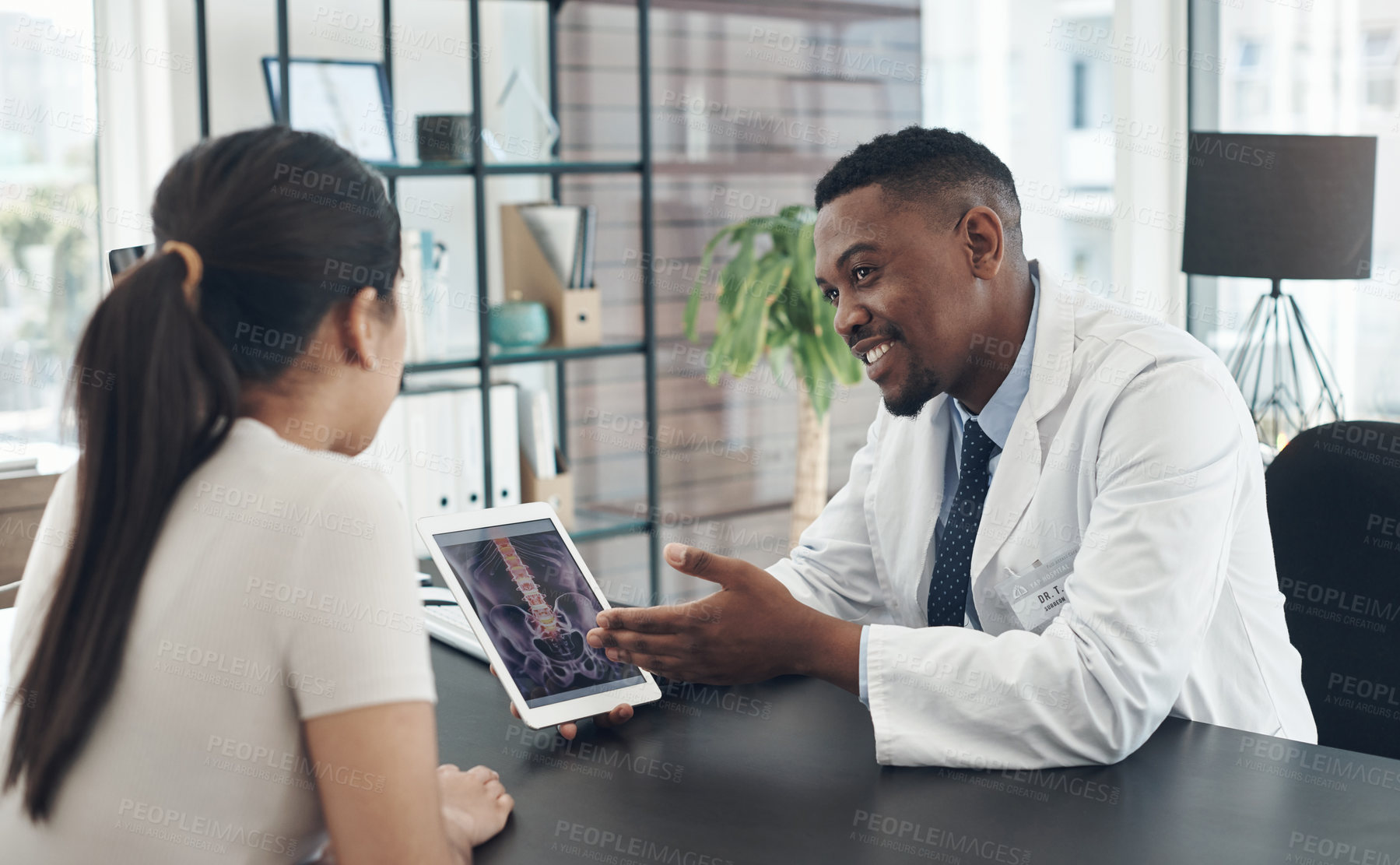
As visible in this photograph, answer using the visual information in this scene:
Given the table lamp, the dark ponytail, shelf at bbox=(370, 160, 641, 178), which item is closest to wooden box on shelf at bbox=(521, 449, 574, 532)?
shelf at bbox=(370, 160, 641, 178)

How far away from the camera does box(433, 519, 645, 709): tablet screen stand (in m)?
1.23

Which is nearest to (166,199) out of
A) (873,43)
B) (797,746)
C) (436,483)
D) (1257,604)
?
(797,746)

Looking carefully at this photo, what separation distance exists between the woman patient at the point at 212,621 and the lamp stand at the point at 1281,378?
2.44 metres

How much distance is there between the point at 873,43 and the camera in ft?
13.2

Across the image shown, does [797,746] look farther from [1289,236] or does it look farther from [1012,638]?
[1289,236]

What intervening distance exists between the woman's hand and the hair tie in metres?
0.41

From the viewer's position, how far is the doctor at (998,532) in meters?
1.16

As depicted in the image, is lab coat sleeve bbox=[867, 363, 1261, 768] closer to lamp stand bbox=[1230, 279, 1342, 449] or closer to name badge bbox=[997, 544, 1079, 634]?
name badge bbox=[997, 544, 1079, 634]

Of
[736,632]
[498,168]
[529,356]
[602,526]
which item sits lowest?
[602,526]

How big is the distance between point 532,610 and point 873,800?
0.42 m

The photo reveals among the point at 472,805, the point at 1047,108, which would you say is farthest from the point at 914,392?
the point at 1047,108

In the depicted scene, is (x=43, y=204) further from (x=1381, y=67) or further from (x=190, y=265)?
(x=1381, y=67)

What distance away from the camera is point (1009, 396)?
1537 millimetres

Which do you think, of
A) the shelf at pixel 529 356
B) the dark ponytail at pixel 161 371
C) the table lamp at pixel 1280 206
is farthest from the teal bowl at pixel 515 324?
the dark ponytail at pixel 161 371
